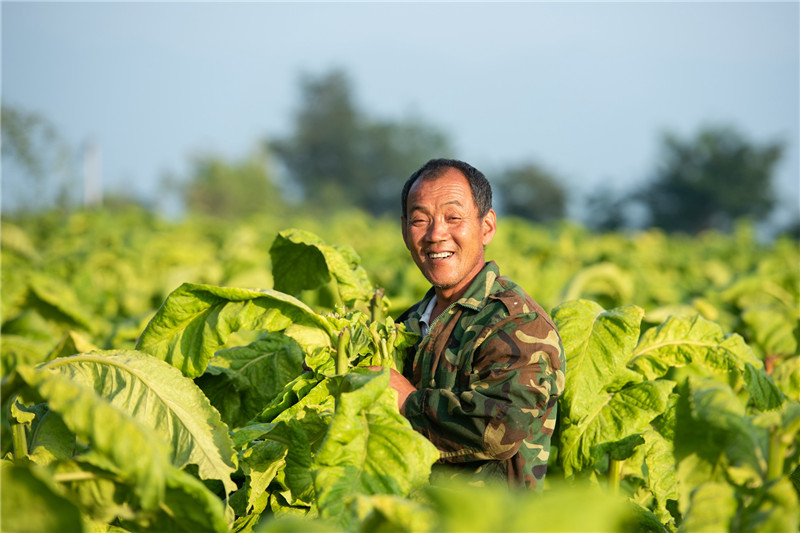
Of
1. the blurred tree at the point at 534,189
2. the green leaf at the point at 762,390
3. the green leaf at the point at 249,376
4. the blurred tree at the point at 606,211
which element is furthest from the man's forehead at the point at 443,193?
the blurred tree at the point at 534,189

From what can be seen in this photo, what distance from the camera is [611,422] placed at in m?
2.66

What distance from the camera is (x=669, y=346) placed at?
2848mm

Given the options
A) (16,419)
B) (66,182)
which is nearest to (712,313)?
(16,419)

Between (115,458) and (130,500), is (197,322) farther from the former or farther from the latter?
(115,458)

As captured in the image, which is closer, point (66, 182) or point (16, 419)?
point (16, 419)

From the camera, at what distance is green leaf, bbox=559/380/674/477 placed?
2621 mm

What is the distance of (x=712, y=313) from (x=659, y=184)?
43.0 m

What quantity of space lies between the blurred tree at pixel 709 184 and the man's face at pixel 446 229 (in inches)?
1675

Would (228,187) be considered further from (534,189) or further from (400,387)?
(400,387)

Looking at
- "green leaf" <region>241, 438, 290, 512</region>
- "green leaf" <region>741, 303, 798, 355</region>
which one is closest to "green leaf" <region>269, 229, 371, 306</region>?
"green leaf" <region>241, 438, 290, 512</region>

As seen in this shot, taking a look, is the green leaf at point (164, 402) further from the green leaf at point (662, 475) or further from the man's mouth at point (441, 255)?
the green leaf at point (662, 475)

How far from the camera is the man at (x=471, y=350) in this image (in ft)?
7.25

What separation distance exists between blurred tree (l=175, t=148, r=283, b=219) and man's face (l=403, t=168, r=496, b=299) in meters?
42.2

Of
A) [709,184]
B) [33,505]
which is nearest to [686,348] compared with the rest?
[33,505]
